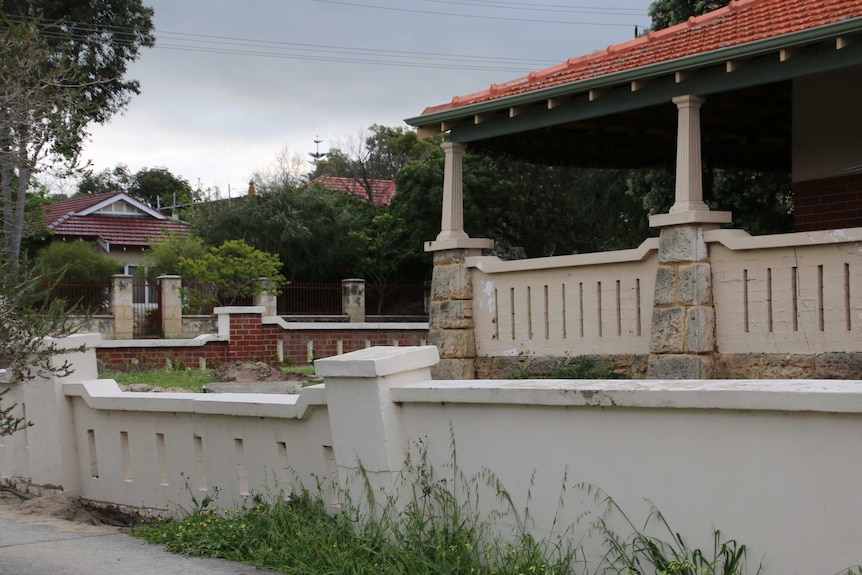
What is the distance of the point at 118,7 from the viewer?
35.1 meters

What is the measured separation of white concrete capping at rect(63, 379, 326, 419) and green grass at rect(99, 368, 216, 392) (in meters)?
5.59

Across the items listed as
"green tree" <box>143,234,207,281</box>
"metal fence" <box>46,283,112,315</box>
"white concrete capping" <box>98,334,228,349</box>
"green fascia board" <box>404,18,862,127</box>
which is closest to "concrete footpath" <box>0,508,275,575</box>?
"green fascia board" <box>404,18,862,127</box>

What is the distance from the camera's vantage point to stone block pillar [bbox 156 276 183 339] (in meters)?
29.2

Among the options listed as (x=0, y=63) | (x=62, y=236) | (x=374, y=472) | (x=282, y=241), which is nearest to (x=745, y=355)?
(x=374, y=472)

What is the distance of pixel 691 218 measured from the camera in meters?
10.2

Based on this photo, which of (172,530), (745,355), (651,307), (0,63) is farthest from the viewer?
(651,307)

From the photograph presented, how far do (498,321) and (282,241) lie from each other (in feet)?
79.2

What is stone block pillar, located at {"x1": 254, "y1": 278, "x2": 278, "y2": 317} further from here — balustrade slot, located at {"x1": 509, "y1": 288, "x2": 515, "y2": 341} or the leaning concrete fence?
the leaning concrete fence

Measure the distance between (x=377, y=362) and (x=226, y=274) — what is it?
81.9 ft

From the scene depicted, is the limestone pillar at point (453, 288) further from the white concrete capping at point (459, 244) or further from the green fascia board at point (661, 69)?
the green fascia board at point (661, 69)

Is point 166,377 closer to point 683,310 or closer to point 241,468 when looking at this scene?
point 683,310

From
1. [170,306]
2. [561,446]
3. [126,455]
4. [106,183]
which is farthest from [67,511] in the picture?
[106,183]

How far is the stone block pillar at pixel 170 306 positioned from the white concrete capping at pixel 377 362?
77.8ft

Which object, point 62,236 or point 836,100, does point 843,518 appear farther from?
point 62,236
